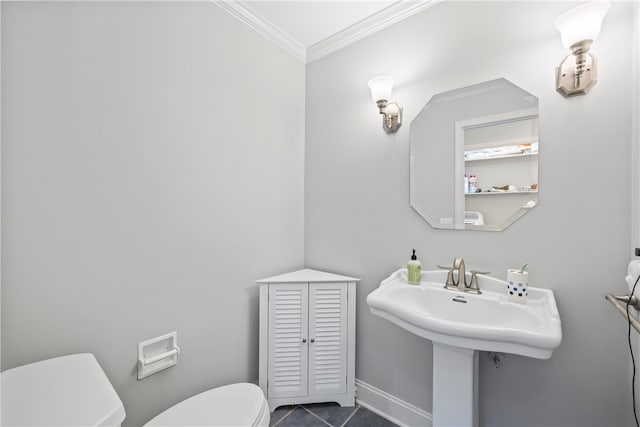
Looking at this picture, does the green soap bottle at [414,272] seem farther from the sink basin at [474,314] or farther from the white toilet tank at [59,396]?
the white toilet tank at [59,396]

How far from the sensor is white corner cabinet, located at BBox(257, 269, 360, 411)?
1.60 meters

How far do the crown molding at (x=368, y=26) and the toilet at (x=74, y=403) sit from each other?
2.11 m

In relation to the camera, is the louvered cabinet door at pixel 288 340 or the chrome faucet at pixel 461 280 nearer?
the chrome faucet at pixel 461 280

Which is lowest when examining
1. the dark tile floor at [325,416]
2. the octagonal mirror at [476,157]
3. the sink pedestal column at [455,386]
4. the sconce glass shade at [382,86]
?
the dark tile floor at [325,416]

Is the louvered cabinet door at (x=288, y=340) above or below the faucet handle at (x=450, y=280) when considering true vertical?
below

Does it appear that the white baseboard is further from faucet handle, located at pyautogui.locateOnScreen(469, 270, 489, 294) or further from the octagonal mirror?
the octagonal mirror

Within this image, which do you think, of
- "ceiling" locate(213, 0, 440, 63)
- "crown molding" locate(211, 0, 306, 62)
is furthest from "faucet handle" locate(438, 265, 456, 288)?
"crown molding" locate(211, 0, 306, 62)

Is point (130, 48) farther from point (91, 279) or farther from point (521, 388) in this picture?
point (521, 388)

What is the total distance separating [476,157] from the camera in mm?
1346

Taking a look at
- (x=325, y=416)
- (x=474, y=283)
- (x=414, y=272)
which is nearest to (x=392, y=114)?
(x=414, y=272)

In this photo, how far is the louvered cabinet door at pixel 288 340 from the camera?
1.60m

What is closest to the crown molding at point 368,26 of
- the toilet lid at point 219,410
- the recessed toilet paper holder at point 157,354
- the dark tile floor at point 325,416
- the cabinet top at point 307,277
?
the cabinet top at point 307,277

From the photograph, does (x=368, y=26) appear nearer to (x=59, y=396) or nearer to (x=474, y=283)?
(x=474, y=283)

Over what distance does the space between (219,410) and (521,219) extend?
1.59m
